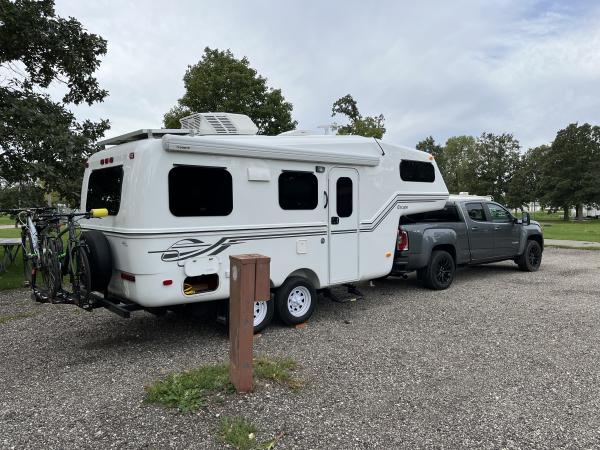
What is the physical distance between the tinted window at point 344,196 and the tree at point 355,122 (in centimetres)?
2067

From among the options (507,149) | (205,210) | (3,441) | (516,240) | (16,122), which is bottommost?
(3,441)

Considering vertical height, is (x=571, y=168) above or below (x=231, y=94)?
below

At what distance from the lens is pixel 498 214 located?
997 centimetres

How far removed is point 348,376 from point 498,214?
23.4 ft

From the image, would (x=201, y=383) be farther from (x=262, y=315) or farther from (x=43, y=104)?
(x=43, y=104)

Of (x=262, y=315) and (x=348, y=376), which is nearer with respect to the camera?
(x=348, y=376)

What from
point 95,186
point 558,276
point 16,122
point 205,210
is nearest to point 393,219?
point 205,210

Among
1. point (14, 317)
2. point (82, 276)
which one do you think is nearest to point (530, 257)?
point (82, 276)

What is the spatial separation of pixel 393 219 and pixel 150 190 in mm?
4000

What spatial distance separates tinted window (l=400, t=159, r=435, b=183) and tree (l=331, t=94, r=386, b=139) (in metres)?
19.0

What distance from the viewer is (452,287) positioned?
29.0ft

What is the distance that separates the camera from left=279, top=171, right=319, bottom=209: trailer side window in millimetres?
5859

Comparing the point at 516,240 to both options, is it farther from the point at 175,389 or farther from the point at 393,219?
the point at 175,389

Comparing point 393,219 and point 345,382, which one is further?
point 393,219
